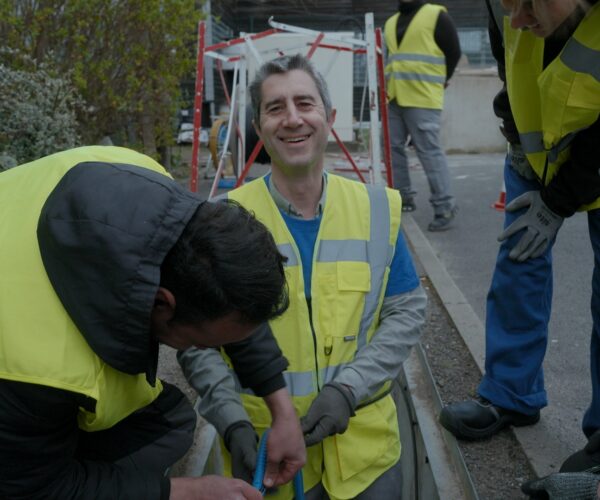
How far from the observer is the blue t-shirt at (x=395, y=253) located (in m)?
2.30

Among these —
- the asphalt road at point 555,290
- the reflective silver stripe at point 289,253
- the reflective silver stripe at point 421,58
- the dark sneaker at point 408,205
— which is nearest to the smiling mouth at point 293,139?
the reflective silver stripe at point 289,253

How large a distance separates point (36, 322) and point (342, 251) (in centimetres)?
115

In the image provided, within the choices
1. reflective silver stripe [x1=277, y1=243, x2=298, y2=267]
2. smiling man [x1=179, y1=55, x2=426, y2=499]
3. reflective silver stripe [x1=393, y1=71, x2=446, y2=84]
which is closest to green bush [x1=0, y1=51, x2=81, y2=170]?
smiling man [x1=179, y1=55, x2=426, y2=499]

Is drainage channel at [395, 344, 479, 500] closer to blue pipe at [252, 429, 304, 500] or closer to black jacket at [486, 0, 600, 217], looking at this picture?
blue pipe at [252, 429, 304, 500]

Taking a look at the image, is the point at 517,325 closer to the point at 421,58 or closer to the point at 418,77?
the point at 418,77

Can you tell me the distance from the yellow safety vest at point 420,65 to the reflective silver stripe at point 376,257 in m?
4.33

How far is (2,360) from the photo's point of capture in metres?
1.28

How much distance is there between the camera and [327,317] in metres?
2.22

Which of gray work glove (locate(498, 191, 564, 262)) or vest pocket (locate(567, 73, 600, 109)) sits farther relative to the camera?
gray work glove (locate(498, 191, 564, 262))

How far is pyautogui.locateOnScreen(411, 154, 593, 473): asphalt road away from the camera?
280 centimetres

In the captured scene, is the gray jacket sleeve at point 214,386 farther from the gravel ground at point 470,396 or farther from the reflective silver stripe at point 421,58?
the reflective silver stripe at point 421,58

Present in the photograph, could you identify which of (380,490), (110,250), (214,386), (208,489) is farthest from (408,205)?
(110,250)

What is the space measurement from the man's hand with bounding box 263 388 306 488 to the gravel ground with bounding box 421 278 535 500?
918mm

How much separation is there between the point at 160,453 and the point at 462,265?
3.76 metres
